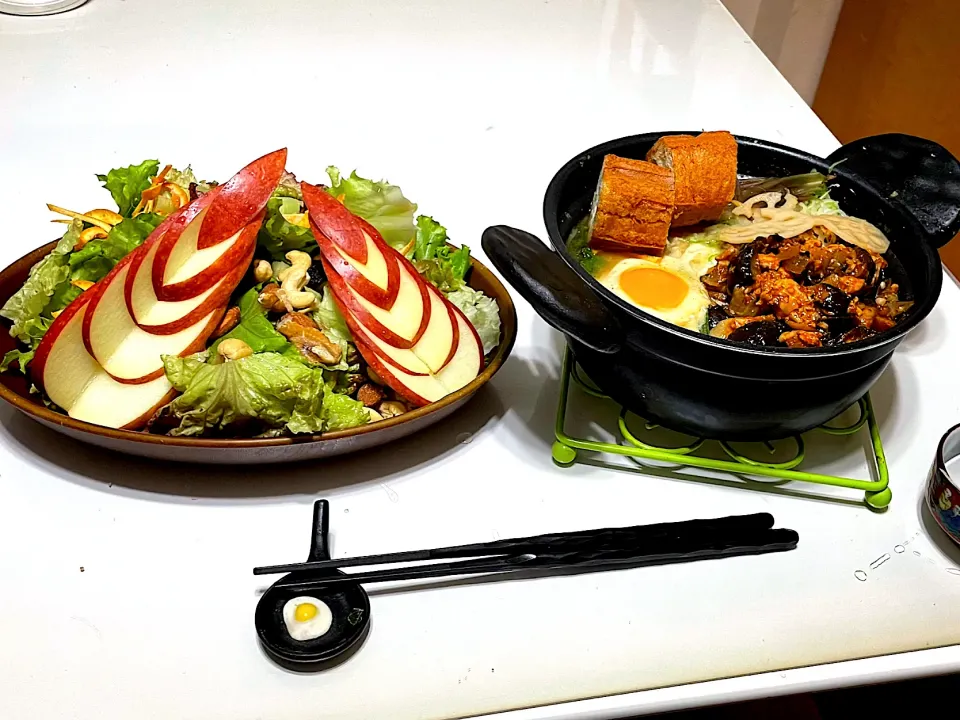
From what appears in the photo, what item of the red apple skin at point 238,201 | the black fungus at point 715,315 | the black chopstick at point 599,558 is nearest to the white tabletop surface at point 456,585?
the black chopstick at point 599,558

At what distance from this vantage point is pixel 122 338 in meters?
1.17

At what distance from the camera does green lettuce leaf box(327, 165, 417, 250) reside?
4.50 feet

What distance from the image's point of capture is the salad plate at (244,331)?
110 centimetres

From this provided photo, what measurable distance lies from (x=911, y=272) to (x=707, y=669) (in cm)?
69

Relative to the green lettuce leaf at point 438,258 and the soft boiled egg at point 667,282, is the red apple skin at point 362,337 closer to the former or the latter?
the green lettuce leaf at point 438,258

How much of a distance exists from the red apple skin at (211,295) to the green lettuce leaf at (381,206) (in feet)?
0.59

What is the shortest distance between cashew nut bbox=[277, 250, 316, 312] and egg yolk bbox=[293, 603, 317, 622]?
A: 438 millimetres

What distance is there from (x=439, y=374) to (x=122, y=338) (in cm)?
43

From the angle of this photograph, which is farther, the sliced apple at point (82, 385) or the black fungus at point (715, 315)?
the black fungus at point (715, 315)

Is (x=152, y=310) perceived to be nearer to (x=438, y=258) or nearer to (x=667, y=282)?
(x=438, y=258)

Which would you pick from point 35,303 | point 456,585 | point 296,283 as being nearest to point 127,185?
point 35,303

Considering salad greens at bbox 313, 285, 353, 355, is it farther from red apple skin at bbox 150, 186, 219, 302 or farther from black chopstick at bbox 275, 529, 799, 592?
black chopstick at bbox 275, 529, 799, 592

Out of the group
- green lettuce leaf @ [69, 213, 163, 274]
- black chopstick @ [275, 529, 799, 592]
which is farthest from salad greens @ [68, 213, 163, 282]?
black chopstick @ [275, 529, 799, 592]

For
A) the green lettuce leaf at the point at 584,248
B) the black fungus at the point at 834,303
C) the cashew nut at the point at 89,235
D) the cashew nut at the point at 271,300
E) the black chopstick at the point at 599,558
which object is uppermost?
the black fungus at the point at 834,303
